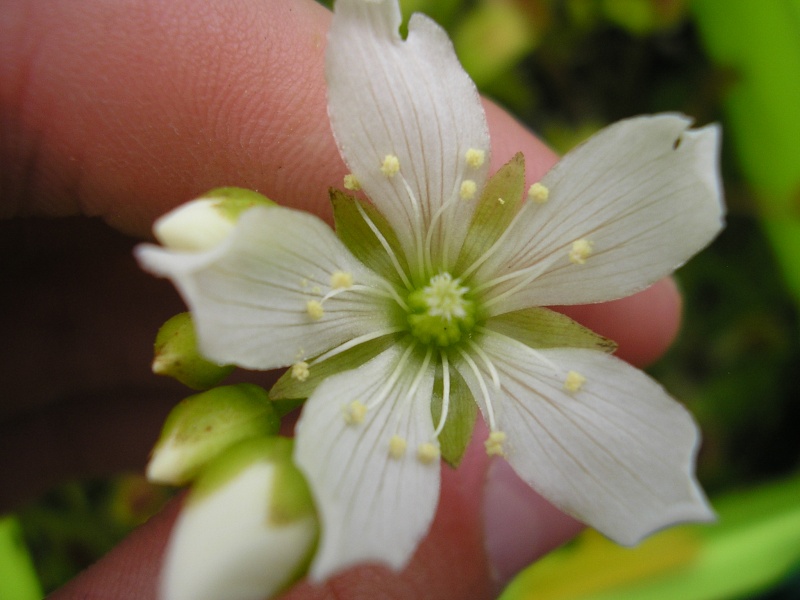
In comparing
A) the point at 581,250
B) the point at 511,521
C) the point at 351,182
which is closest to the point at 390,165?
the point at 351,182

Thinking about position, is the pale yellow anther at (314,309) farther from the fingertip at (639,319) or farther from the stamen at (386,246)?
the fingertip at (639,319)

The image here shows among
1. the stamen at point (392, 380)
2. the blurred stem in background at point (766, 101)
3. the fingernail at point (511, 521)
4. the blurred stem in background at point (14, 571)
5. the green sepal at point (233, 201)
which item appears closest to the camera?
the green sepal at point (233, 201)

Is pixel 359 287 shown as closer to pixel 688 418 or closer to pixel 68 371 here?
pixel 688 418

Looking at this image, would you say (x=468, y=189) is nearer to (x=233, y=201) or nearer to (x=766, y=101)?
(x=233, y=201)

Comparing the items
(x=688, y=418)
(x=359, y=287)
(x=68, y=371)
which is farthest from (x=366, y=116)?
(x=68, y=371)

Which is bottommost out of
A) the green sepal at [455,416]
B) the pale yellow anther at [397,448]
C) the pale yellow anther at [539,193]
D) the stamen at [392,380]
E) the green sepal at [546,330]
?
the green sepal at [455,416]

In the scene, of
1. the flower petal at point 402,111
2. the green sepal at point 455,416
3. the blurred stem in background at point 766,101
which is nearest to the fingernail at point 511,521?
the green sepal at point 455,416
